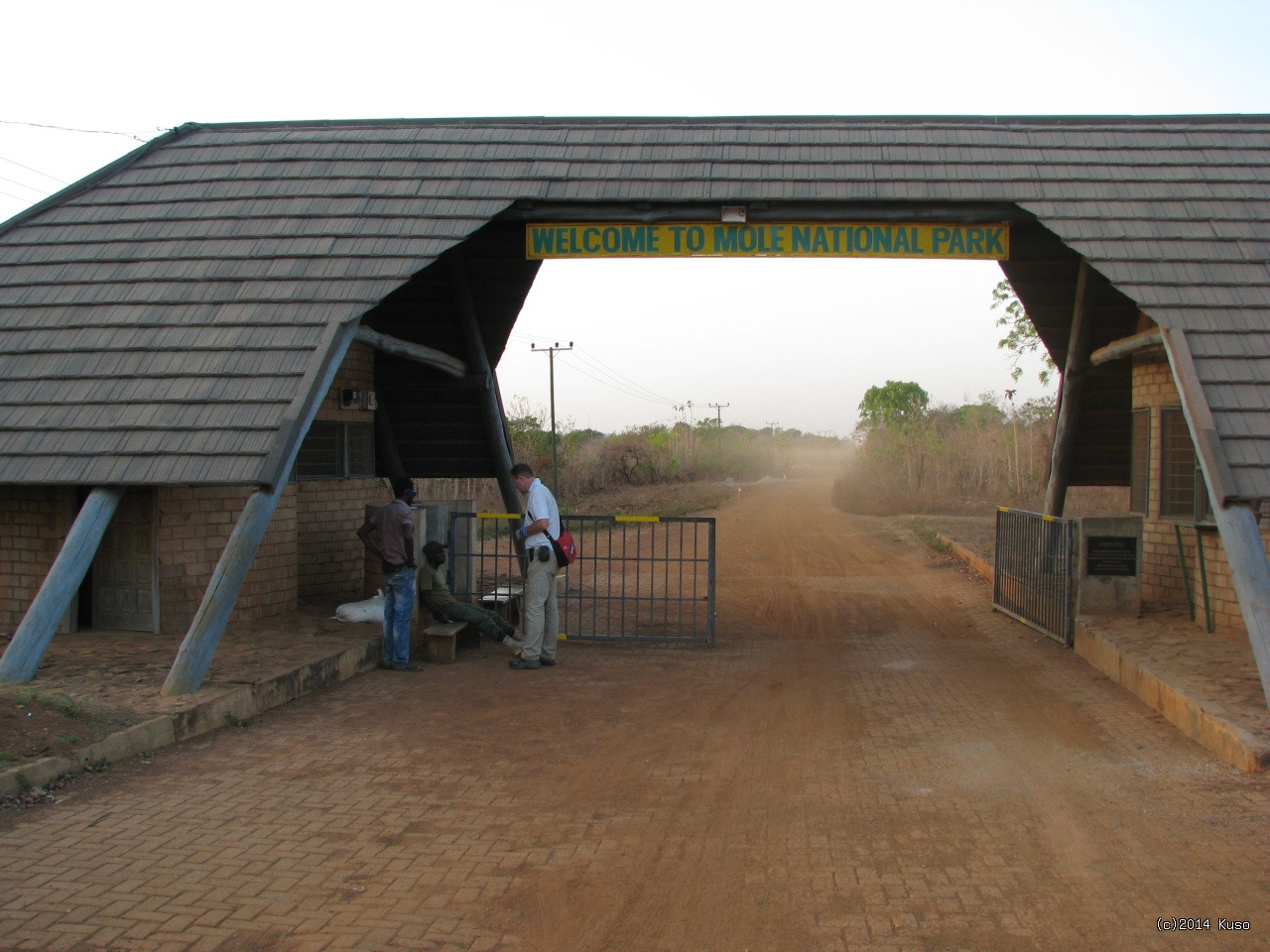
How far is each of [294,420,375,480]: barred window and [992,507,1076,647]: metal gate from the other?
8.22 m

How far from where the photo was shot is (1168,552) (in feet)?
37.1

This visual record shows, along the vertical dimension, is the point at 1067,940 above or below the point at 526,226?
below

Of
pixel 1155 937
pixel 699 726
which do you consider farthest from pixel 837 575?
pixel 1155 937

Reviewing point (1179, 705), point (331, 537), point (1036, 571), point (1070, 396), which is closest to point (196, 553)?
point (331, 537)

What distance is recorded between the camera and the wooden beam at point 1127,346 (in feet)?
31.7

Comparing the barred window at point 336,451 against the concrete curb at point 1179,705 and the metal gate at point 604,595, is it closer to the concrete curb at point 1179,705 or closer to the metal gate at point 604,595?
the metal gate at point 604,595

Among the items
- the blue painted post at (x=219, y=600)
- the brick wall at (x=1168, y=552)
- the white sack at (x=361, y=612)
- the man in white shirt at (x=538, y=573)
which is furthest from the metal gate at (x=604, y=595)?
the brick wall at (x=1168, y=552)

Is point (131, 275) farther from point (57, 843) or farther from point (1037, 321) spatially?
point (1037, 321)

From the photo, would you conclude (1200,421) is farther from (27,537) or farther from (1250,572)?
(27,537)

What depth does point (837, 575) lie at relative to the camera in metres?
18.0

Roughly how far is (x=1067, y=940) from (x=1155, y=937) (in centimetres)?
38

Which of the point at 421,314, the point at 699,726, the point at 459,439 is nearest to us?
the point at 699,726

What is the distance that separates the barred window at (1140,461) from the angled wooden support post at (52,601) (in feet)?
35.9

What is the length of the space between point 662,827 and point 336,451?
314 inches
